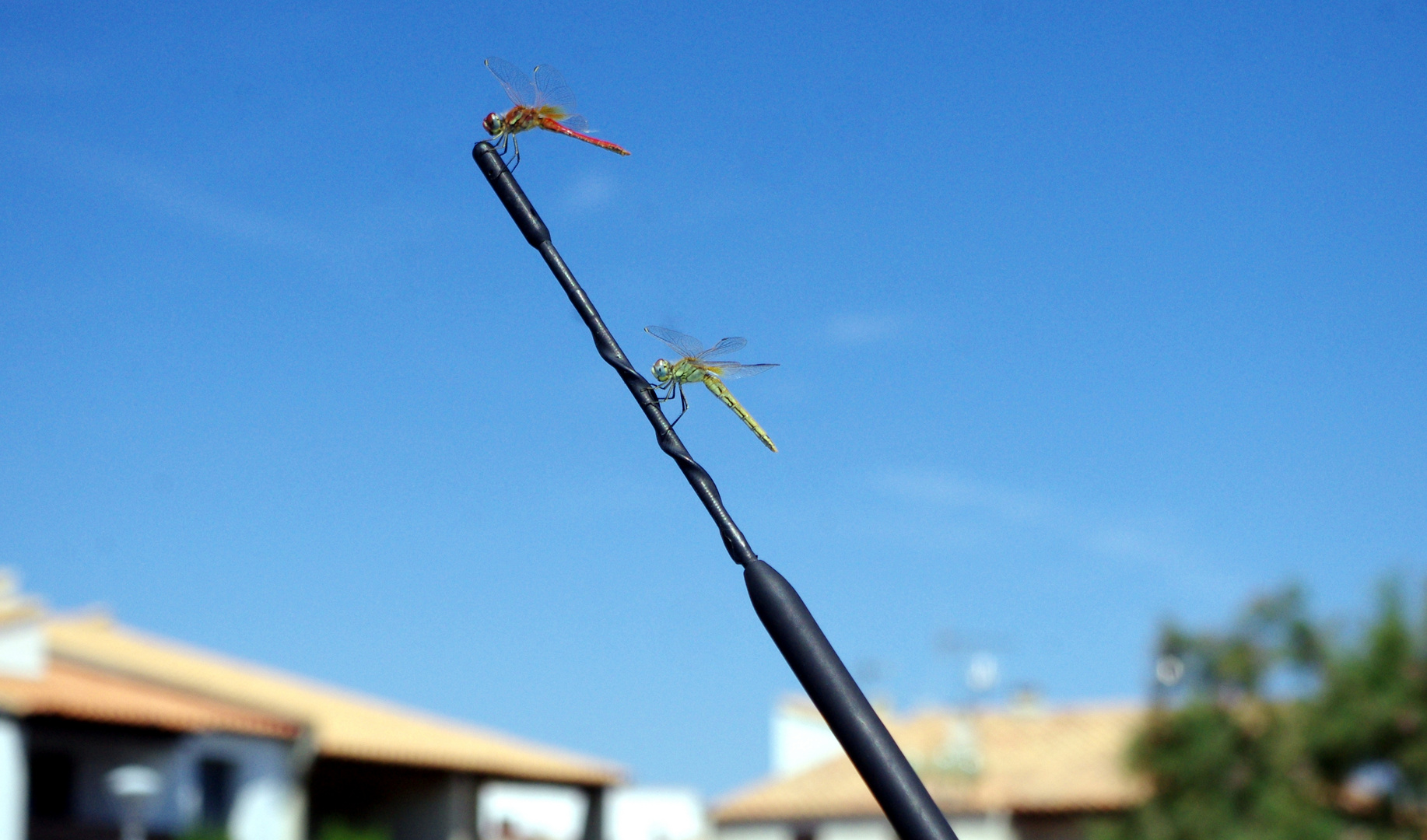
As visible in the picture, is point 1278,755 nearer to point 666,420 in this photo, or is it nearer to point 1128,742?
point 1128,742

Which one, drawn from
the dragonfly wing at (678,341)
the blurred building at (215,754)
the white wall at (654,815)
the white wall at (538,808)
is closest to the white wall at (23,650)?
the blurred building at (215,754)

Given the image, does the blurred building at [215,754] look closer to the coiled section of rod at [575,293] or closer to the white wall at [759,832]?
the white wall at [759,832]

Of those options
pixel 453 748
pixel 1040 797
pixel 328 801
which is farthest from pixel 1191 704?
pixel 328 801

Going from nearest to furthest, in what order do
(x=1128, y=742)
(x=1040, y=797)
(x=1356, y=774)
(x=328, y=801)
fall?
(x=1356, y=774)
(x=1128, y=742)
(x=328, y=801)
(x=1040, y=797)

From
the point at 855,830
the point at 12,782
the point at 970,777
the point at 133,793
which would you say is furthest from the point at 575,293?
the point at 855,830

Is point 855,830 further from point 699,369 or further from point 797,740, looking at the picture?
point 699,369
